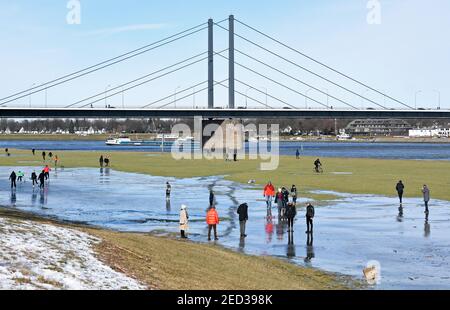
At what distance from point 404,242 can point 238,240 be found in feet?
19.3

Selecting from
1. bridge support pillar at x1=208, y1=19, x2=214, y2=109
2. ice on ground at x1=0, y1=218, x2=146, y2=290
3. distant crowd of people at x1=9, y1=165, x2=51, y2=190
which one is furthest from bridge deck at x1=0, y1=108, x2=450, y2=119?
ice on ground at x1=0, y1=218, x2=146, y2=290

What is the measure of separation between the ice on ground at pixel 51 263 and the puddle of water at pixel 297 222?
267 inches

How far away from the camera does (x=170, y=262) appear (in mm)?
19562

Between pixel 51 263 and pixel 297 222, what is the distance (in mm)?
17061

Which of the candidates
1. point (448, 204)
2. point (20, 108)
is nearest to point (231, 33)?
point (20, 108)

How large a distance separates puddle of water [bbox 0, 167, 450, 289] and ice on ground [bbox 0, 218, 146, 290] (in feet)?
22.3

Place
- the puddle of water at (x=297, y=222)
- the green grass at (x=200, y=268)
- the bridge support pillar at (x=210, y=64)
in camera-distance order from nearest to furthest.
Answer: the green grass at (x=200, y=268)
the puddle of water at (x=297, y=222)
the bridge support pillar at (x=210, y=64)

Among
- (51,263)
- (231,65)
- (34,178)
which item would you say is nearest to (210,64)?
(231,65)

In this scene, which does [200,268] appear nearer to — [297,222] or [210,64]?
[297,222]

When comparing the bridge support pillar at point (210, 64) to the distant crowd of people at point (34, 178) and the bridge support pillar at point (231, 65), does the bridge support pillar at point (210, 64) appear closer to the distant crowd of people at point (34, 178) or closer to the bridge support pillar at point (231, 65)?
the bridge support pillar at point (231, 65)

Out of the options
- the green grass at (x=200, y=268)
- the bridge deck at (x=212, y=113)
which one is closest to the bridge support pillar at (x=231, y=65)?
the bridge deck at (x=212, y=113)

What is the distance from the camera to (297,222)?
3169 centimetres

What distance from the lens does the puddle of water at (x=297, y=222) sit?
867 inches

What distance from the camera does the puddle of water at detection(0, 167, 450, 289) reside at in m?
22.0
